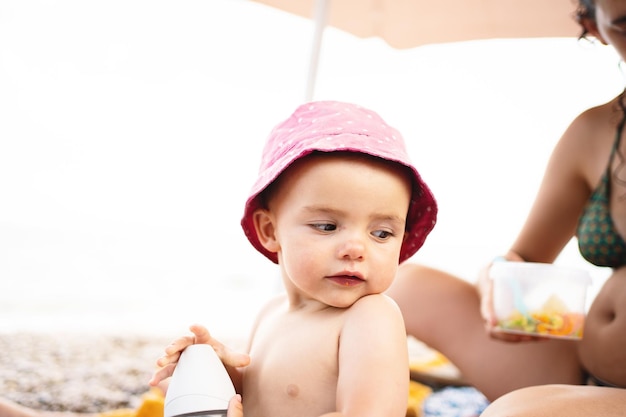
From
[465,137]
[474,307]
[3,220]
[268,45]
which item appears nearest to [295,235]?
[474,307]

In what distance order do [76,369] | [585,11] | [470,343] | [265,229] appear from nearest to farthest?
[265,229] < [585,11] < [470,343] < [76,369]

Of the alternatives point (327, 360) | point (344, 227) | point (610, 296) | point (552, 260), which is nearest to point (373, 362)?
point (327, 360)

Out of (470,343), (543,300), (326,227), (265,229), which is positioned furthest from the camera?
(470,343)

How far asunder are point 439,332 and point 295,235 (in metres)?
0.70

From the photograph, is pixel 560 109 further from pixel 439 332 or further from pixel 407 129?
pixel 439 332

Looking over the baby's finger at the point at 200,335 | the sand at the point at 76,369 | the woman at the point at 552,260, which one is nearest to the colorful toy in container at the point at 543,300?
the woman at the point at 552,260

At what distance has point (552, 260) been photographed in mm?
1607

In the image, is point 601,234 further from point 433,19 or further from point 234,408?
point 433,19

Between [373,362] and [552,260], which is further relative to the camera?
[552,260]

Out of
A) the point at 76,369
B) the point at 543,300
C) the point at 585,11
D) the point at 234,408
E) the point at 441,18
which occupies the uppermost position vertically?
the point at 441,18

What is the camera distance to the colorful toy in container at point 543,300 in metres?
1.20

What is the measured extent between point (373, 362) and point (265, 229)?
328 mm

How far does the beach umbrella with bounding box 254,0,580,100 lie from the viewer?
2.04m

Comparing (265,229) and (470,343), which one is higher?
(265,229)
